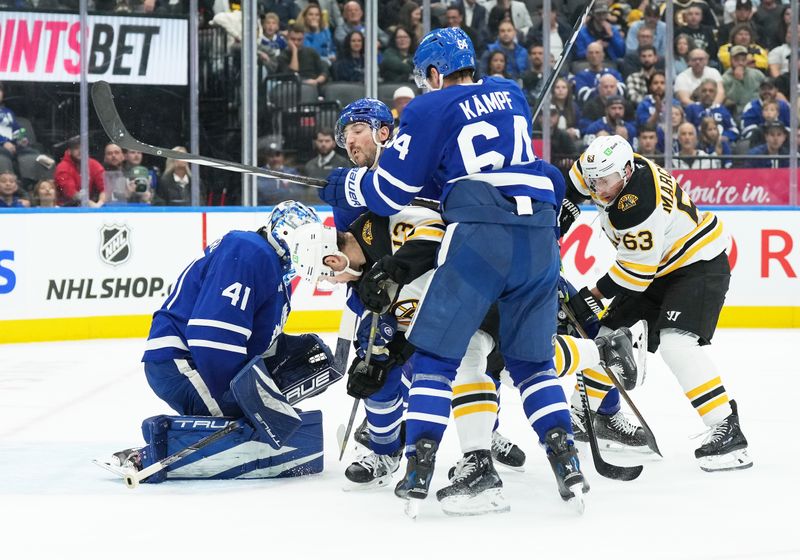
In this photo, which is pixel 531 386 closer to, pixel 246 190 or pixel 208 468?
pixel 208 468

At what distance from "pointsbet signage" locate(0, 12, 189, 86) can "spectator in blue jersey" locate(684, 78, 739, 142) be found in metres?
3.19

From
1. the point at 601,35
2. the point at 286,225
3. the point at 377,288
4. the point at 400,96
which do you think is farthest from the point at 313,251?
the point at 601,35

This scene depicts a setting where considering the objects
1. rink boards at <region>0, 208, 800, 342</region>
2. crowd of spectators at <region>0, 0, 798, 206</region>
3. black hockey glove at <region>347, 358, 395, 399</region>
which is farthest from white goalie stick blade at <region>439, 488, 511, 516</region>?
crowd of spectators at <region>0, 0, 798, 206</region>

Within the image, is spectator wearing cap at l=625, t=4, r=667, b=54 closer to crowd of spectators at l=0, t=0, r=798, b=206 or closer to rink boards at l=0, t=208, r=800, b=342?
crowd of spectators at l=0, t=0, r=798, b=206

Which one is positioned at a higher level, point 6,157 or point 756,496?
point 6,157

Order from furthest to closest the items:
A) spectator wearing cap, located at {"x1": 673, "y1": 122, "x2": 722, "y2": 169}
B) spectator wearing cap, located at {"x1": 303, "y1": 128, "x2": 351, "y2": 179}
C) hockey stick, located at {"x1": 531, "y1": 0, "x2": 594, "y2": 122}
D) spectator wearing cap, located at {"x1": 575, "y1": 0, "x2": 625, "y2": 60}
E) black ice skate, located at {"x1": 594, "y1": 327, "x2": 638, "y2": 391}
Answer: spectator wearing cap, located at {"x1": 575, "y1": 0, "x2": 625, "y2": 60} → spectator wearing cap, located at {"x1": 673, "y1": 122, "x2": 722, "y2": 169} → spectator wearing cap, located at {"x1": 303, "y1": 128, "x2": 351, "y2": 179} → hockey stick, located at {"x1": 531, "y1": 0, "x2": 594, "y2": 122} → black ice skate, located at {"x1": 594, "y1": 327, "x2": 638, "y2": 391}

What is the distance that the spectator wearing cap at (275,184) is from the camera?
7.10 m

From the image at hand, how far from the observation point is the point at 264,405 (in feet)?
10.1

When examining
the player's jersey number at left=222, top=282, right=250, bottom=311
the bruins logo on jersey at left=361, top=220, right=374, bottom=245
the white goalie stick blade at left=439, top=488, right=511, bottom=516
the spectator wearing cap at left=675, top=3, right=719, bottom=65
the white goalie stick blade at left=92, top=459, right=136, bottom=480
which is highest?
the spectator wearing cap at left=675, top=3, right=719, bottom=65

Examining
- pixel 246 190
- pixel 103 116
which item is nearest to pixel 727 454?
pixel 103 116

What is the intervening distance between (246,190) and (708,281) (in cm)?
395

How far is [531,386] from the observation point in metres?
2.87

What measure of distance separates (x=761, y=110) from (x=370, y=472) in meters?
5.40

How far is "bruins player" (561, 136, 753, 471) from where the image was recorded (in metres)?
3.39
